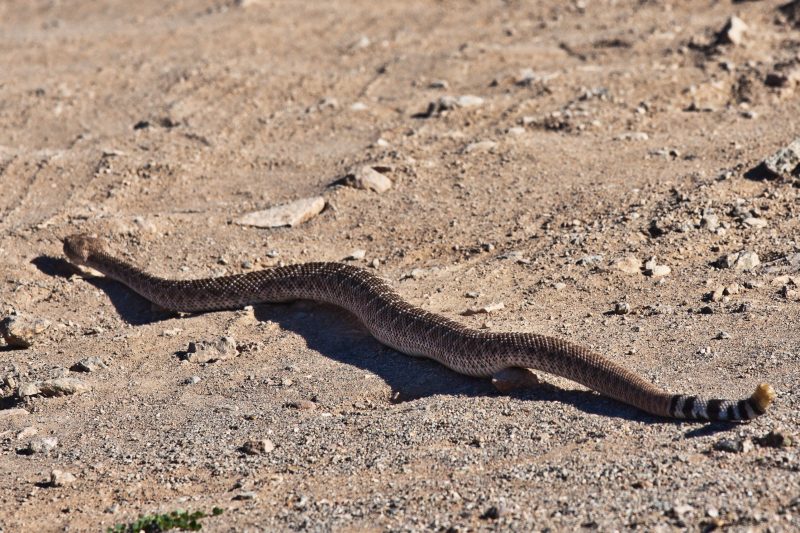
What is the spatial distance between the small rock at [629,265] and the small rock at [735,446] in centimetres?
332

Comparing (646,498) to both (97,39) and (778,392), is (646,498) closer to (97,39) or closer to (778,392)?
(778,392)

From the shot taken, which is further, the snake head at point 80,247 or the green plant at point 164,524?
the snake head at point 80,247

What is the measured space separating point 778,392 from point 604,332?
168 cm

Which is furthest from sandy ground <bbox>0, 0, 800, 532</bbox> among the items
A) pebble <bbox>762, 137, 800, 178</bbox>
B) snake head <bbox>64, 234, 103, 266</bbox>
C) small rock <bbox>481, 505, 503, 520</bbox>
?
snake head <bbox>64, 234, 103, 266</bbox>

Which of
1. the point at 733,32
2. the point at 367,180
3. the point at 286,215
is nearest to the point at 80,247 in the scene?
the point at 286,215

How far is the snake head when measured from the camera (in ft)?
37.6

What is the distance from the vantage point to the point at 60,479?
7.42 meters

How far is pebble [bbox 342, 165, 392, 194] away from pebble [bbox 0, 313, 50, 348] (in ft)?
12.4

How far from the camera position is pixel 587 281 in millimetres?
9891

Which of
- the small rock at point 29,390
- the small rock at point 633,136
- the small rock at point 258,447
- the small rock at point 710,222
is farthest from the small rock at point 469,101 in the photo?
the small rock at point 258,447

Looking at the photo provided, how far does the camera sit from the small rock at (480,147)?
12.9 metres

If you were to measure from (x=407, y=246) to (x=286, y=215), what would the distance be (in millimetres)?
1547

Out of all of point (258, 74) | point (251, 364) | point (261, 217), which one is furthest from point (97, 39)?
point (251, 364)

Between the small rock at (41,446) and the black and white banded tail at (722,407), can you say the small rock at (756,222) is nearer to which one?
the black and white banded tail at (722,407)
